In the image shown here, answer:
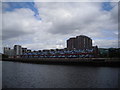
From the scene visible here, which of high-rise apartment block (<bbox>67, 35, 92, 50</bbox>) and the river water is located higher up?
high-rise apartment block (<bbox>67, 35, 92, 50</bbox>)

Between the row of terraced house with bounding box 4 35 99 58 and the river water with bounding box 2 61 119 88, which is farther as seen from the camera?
the row of terraced house with bounding box 4 35 99 58

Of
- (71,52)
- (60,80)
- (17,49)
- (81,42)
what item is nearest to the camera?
(60,80)

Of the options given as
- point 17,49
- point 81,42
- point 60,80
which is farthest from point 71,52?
point 17,49

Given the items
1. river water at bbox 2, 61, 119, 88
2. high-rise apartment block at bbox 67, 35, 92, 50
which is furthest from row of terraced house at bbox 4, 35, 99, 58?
river water at bbox 2, 61, 119, 88

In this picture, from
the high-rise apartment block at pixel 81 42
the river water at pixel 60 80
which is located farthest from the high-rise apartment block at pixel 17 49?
the river water at pixel 60 80

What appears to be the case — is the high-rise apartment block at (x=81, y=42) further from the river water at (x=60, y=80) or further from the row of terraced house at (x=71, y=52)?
the river water at (x=60, y=80)

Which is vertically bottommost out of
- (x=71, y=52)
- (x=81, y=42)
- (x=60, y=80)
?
(x=60, y=80)

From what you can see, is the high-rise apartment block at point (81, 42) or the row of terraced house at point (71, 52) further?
the high-rise apartment block at point (81, 42)

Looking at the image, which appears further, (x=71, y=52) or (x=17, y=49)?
(x=17, y=49)

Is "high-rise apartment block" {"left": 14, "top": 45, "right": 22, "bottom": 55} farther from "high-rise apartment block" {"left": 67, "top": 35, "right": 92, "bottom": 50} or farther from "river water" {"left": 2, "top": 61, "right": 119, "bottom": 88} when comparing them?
"river water" {"left": 2, "top": 61, "right": 119, "bottom": 88}

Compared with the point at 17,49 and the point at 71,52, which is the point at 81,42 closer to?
the point at 71,52

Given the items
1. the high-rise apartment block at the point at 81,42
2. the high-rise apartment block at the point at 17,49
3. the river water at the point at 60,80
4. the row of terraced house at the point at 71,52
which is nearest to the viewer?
the river water at the point at 60,80

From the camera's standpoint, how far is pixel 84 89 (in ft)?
49.2

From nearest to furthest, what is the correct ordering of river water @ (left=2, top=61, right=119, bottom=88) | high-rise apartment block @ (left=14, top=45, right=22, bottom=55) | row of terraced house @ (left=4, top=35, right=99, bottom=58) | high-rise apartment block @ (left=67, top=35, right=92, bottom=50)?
river water @ (left=2, top=61, right=119, bottom=88)
row of terraced house @ (left=4, top=35, right=99, bottom=58)
high-rise apartment block @ (left=67, top=35, right=92, bottom=50)
high-rise apartment block @ (left=14, top=45, right=22, bottom=55)
